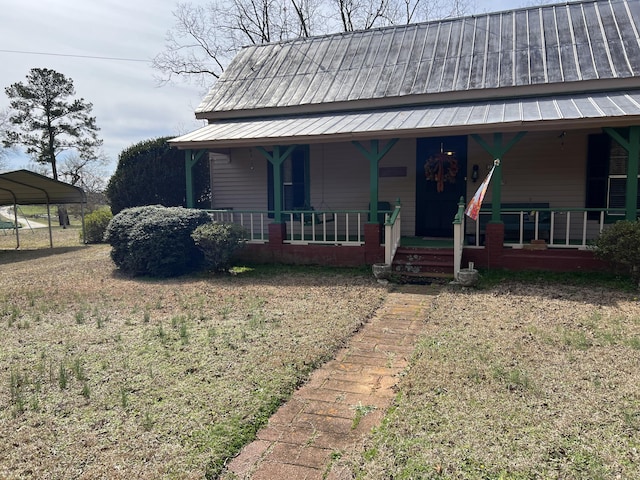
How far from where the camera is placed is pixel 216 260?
922 centimetres

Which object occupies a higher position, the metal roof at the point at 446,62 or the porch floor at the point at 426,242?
the metal roof at the point at 446,62

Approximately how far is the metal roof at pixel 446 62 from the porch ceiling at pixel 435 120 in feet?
1.34

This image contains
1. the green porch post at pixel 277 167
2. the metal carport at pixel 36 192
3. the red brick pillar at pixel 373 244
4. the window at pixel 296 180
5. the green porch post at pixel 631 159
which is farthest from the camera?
the metal carport at pixel 36 192

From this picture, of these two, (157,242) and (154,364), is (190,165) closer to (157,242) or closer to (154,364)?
(157,242)

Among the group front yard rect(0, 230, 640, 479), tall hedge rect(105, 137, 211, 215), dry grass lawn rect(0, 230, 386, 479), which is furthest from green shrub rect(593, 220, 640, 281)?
tall hedge rect(105, 137, 211, 215)

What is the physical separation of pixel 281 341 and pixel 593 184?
7.94m

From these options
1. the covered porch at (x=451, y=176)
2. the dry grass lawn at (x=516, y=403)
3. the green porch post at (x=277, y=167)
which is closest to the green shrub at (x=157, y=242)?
the covered porch at (x=451, y=176)

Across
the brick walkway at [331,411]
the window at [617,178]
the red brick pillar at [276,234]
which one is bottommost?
the brick walkway at [331,411]

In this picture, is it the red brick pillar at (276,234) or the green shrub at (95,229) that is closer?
the red brick pillar at (276,234)

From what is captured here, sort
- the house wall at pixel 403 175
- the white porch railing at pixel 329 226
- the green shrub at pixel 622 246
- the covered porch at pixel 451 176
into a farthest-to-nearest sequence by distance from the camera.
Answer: the white porch railing at pixel 329 226 < the house wall at pixel 403 175 < the covered porch at pixel 451 176 < the green shrub at pixel 622 246

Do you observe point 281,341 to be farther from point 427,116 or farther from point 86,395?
point 427,116

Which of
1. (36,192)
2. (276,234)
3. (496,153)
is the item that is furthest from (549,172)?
(36,192)

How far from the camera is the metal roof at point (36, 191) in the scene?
14289mm

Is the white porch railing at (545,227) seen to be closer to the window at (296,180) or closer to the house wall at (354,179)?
the house wall at (354,179)
